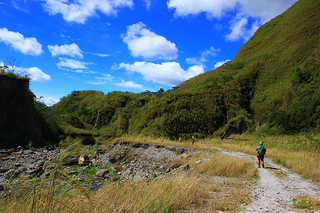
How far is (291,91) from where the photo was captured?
1022 inches

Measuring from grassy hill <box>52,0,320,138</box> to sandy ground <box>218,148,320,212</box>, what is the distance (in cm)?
1674

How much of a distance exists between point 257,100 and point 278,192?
29779 millimetres

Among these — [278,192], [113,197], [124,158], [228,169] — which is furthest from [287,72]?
[113,197]

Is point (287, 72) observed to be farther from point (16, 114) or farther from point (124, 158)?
point (16, 114)

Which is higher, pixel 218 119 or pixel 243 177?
pixel 218 119

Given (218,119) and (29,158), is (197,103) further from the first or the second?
(29,158)

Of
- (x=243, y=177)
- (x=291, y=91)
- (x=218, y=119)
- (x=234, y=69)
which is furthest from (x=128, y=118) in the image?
(x=243, y=177)

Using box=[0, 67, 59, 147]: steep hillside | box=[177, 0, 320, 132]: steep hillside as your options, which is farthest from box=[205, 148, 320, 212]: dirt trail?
box=[0, 67, 59, 147]: steep hillside

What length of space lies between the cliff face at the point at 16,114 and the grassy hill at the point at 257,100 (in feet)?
23.8

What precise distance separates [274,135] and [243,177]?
59.1 feet

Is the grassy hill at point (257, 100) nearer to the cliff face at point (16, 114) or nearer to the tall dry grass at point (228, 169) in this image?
the cliff face at point (16, 114)

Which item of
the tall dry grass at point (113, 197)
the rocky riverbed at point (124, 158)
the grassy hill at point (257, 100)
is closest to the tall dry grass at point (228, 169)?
the tall dry grass at point (113, 197)

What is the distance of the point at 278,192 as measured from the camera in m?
5.74

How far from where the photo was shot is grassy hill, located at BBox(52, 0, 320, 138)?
23.5m
